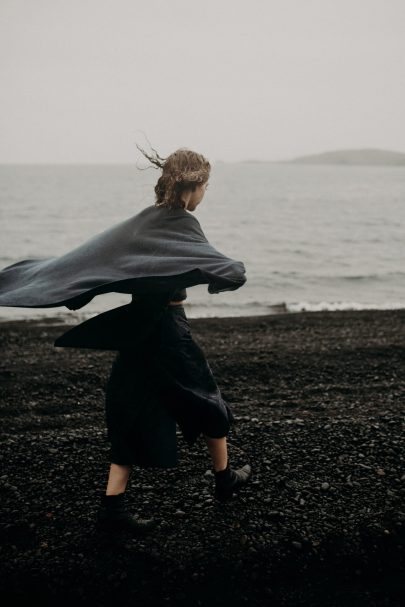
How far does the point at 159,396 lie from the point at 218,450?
68cm

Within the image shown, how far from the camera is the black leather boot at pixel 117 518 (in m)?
3.71

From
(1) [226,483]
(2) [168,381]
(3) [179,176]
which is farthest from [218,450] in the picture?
(3) [179,176]

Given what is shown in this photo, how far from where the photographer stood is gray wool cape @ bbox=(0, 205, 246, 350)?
3156 millimetres

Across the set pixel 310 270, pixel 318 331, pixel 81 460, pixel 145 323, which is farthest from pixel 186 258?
pixel 310 270

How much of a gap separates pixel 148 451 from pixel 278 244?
26.7m

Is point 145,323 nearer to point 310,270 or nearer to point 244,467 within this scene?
point 244,467

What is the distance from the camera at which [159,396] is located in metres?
3.54

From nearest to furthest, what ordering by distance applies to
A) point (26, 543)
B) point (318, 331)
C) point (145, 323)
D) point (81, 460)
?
1. point (145, 323)
2. point (26, 543)
3. point (81, 460)
4. point (318, 331)

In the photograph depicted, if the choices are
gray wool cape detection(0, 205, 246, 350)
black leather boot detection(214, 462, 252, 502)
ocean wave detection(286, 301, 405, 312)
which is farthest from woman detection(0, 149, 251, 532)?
ocean wave detection(286, 301, 405, 312)

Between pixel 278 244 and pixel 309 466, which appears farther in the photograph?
pixel 278 244

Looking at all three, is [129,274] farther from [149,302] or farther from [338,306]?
[338,306]

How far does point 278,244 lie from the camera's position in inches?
1161

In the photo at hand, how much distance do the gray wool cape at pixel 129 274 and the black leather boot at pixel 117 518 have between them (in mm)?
1166

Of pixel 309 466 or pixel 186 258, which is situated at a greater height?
pixel 186 258
